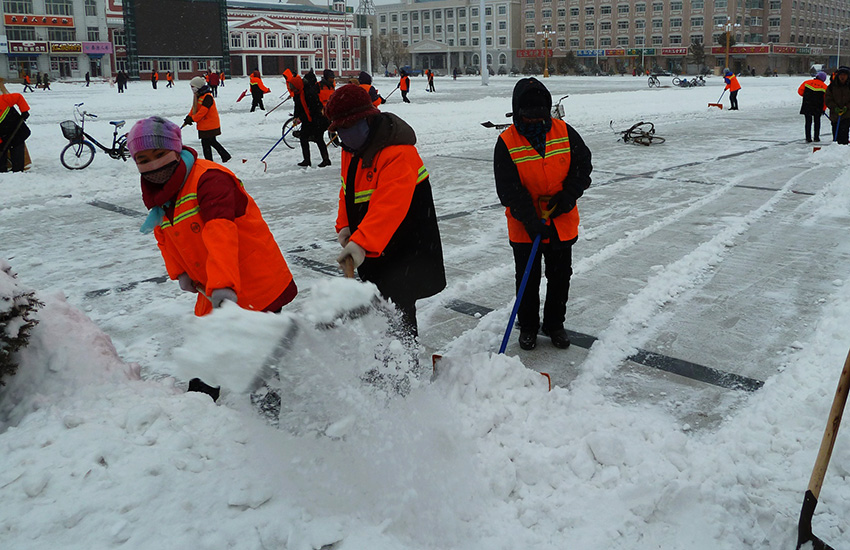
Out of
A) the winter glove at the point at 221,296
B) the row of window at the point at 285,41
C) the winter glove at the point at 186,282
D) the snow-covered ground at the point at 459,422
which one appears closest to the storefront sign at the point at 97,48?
the row of window at the point at 285,41

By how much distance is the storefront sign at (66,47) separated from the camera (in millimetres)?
68375

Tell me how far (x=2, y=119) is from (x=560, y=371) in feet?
33.5

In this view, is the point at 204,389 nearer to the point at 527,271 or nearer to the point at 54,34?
the point at 527,271

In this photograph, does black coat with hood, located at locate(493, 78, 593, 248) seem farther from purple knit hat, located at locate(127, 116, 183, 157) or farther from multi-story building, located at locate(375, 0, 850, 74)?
multi-story building, located at locate(375, 0, 850, 74)

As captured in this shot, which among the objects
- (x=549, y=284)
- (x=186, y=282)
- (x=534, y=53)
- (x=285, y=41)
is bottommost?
(x=549, y=284)

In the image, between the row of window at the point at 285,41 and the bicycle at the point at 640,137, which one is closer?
the bicycle at the point at 640,137

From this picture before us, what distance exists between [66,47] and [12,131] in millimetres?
67989

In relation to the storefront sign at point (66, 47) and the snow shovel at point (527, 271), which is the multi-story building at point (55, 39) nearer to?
the storefront sign at point (66, 47)

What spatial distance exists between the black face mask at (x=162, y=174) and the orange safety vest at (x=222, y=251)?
0.07 meters

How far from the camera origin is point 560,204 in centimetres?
408

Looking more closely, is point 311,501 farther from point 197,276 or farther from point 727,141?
point 727,141

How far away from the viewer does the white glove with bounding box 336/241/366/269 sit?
305 centimetres

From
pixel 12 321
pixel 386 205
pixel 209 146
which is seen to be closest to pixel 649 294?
pixel 386 205

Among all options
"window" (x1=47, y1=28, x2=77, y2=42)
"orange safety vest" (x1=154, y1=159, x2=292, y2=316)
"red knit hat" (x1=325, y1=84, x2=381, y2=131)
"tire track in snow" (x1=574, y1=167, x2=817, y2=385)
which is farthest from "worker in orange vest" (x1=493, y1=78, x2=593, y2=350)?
"window" (x1=47, y1=28, x2=77, y2=42)
